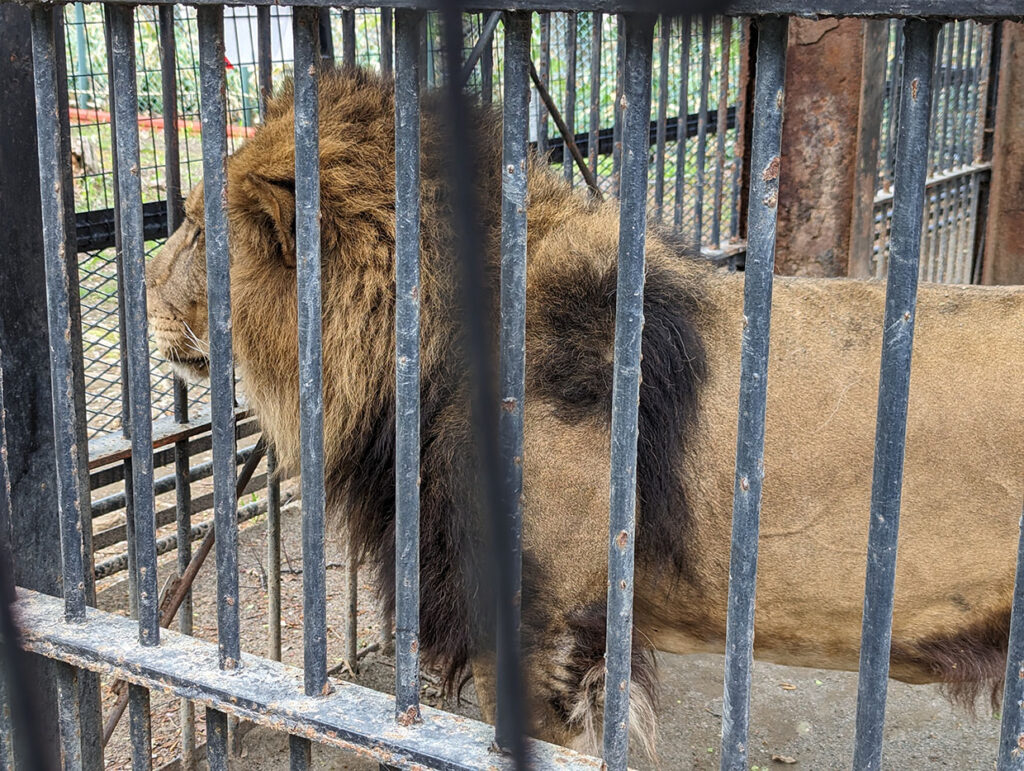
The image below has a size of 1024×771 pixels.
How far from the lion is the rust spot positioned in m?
0.54

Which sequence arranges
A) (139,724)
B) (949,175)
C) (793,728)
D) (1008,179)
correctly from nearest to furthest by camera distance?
(139,724) → (793,728) → (1008,179) → (949,175)

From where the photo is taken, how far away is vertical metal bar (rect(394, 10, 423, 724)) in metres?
1.54

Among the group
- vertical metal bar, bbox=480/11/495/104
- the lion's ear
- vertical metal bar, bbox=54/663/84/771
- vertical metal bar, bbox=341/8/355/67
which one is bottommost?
vertical metal bar, bbox=54/663/84/771

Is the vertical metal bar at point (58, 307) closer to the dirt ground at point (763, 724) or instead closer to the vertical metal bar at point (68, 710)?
the vertical metal bar at point (68, 710)

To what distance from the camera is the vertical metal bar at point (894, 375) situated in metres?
1.23

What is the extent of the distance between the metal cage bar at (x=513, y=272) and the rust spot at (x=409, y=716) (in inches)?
7.4

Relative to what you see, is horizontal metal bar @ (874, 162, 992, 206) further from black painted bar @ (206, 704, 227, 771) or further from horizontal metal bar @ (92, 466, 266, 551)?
black painted bar @ (206, 704, 227, 771)

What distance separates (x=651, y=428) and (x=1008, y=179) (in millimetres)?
4844

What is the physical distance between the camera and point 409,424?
5.48 feet

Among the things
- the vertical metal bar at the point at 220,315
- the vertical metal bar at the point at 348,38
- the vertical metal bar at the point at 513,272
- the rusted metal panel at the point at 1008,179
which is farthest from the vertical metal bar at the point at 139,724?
the rusted metal panel at the point at 1008,179

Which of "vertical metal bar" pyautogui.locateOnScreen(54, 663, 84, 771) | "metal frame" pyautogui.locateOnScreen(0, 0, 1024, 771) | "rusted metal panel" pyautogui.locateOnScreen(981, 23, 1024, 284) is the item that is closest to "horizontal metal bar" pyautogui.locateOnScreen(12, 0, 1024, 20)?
"metal frame" pyautogui.locateOnScreen(0, 0, 1024, 771)

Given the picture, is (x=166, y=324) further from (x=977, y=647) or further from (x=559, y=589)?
(x=977, y=647)

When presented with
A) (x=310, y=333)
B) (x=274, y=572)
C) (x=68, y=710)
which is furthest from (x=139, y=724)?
(x=274, y=572)

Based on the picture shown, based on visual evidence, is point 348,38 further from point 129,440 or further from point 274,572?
point 274,572
